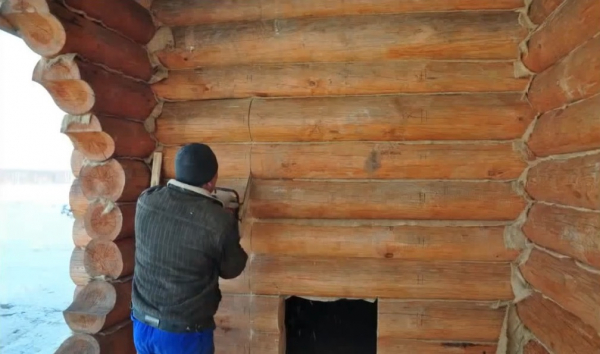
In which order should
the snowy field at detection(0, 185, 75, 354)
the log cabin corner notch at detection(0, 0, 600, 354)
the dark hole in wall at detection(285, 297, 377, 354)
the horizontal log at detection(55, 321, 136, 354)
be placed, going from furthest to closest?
1. the snowy field at detection(0, 185, 75, 354)
2. the dark hole in wall at detection(285, 297, 377, 354)
3. the log cabin corner notch at detection(0, 0, 600, 354)
4. the horizontal log at detection(55, 321, 136, 354)

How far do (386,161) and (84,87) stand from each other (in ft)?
8.82

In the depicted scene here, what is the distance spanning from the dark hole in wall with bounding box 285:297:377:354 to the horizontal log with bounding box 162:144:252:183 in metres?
A: 2.12

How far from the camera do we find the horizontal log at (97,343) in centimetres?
406

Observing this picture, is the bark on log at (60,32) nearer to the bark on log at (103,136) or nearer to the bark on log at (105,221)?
the bark on log at (103,136)

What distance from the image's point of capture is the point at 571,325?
10.6ft

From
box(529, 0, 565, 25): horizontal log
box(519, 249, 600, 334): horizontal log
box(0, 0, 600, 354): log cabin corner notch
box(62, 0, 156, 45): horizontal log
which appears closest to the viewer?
box(519, 249, 600, 334): horizontal log

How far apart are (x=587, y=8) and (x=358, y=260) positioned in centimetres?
272

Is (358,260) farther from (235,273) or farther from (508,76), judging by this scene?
(508,76)

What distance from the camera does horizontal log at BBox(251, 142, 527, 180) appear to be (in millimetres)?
4332

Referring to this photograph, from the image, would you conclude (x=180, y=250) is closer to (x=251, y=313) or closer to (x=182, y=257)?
(x=182, y=257)

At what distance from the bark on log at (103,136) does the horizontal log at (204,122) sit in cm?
29

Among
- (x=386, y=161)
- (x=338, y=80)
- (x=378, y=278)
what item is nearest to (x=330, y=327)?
(x=378, y=278)

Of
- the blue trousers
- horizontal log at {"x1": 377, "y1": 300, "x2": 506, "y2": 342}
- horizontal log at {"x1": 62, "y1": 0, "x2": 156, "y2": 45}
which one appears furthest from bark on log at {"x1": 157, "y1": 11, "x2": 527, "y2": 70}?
the blue trousers

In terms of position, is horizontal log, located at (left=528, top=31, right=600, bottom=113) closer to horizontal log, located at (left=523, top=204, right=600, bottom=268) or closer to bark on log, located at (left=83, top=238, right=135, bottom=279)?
horizontal log, located at (left=523, top=204, right=600, bottom=268)
